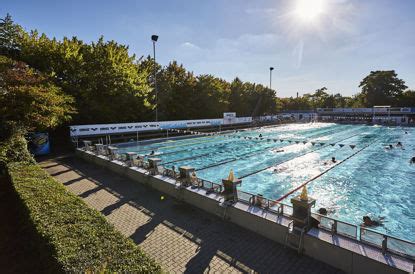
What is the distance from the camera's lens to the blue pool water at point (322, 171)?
12.3m

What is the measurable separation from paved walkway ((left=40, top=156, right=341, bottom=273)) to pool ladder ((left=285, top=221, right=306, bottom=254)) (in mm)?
208

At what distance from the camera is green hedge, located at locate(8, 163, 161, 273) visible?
4.43 metres

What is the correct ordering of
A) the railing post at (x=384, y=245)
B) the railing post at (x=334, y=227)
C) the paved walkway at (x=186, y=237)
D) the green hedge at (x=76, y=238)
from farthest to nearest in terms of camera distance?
the railing post at (x=334, y=227)
the paved walkway at (x=186, y=237)
the railing post at (x=384, y=245)
the green hedge at (x=76, y=238)

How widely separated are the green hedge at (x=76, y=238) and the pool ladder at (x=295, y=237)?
13.9ft

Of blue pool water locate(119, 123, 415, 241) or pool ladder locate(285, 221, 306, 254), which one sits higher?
pool ladder locate(285, 221, 306, 254)

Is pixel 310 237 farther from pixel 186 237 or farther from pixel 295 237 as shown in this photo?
pixel 186 237

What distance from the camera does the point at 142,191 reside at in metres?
11.7

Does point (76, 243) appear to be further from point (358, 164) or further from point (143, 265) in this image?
point (358, 164)

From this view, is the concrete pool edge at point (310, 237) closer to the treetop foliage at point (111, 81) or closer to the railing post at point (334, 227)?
the railing post at point (334, 227)

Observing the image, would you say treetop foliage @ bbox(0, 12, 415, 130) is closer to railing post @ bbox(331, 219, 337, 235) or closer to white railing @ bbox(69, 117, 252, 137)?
white railing @ bbox(69, 117, 252, 137)

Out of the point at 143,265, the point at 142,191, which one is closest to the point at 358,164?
the point at 142,191

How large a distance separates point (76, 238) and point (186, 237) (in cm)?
340

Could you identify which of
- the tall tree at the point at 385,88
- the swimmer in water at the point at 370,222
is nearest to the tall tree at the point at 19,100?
the swimmer in water at the point at 370,222

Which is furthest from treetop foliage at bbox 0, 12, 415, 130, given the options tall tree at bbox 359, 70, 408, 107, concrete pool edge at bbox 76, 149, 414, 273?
tall tree at bbox 359, 70, 408, 107
